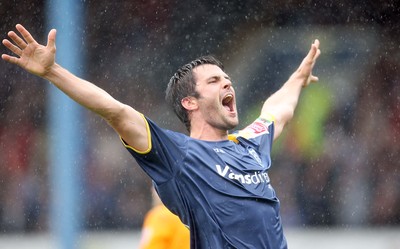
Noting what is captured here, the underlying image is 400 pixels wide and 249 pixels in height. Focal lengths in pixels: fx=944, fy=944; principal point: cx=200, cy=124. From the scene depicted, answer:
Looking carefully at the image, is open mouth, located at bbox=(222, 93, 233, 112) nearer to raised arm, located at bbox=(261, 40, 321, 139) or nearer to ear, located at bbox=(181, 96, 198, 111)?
ear, located at bbox=(181, 96, 198, 111)

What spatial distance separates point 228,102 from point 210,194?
65cm

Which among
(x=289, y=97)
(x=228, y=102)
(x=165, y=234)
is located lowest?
(x=165, y=234)

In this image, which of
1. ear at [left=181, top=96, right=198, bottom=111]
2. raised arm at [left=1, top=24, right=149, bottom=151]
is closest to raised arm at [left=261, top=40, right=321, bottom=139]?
ear at [left=181, top=96, right=198, bottom=111]

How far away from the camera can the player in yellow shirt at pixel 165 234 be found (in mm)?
5324

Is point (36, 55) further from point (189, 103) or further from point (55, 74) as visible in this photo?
point (189, 103)

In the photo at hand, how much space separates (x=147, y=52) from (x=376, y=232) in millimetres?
2884

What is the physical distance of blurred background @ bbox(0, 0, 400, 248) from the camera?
9305mm

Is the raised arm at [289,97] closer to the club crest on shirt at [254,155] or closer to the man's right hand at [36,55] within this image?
the club crest on shirt at [254,155]

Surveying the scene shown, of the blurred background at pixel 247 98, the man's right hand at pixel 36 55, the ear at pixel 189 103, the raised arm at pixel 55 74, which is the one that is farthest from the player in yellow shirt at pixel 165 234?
the blurred background at pixel 247 98

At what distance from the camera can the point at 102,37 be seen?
31.0ft

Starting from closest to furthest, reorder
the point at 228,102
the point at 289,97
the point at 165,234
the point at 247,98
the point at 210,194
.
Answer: the point at 210,194 < the point at 228,102 < the point at 165,234 < the point at 289,97 < the point at 247,98

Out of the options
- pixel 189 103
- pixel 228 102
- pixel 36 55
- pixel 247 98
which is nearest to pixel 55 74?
pixel 36 55

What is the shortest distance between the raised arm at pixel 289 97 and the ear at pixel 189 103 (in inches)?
25.3

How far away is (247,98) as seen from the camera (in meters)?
9.57
